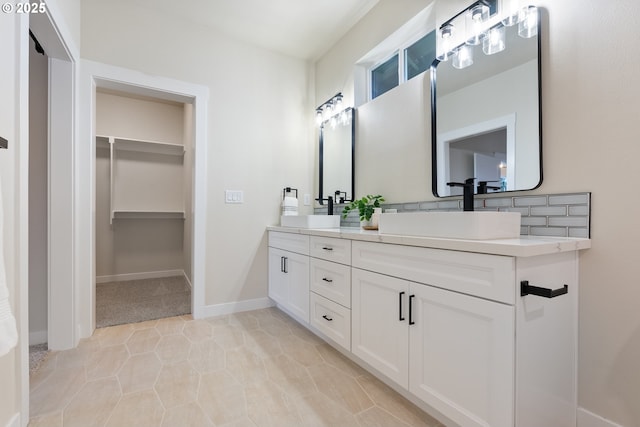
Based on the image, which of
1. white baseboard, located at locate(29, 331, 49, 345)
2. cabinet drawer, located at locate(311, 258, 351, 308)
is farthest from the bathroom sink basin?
white baseboard, located at locate(29, 331, 49, 345)

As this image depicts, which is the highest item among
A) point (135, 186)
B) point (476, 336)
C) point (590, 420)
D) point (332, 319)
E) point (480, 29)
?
point (480, 29)

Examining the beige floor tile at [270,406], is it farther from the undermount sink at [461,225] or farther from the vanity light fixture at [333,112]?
the vanity light fixture at [333,112]

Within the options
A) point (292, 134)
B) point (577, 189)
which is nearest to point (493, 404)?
point (577, 189)

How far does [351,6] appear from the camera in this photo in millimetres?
2410

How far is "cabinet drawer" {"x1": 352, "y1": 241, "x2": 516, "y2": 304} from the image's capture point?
3.39 feet

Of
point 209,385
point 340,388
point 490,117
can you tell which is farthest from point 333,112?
point 209,385

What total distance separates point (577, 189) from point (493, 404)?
0.95 m

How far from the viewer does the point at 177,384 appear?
164 cm

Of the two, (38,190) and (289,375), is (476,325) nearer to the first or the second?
(289,375)

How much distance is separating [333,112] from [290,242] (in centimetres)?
130

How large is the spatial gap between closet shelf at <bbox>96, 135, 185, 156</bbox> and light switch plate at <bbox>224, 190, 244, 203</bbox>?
195 centimetres

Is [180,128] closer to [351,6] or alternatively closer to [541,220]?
[351,6]

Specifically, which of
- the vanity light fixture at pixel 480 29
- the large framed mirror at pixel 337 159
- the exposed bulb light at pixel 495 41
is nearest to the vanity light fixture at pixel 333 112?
the large framed mirror at pixel 337 159

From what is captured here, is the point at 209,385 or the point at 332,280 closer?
the point at 209,385
